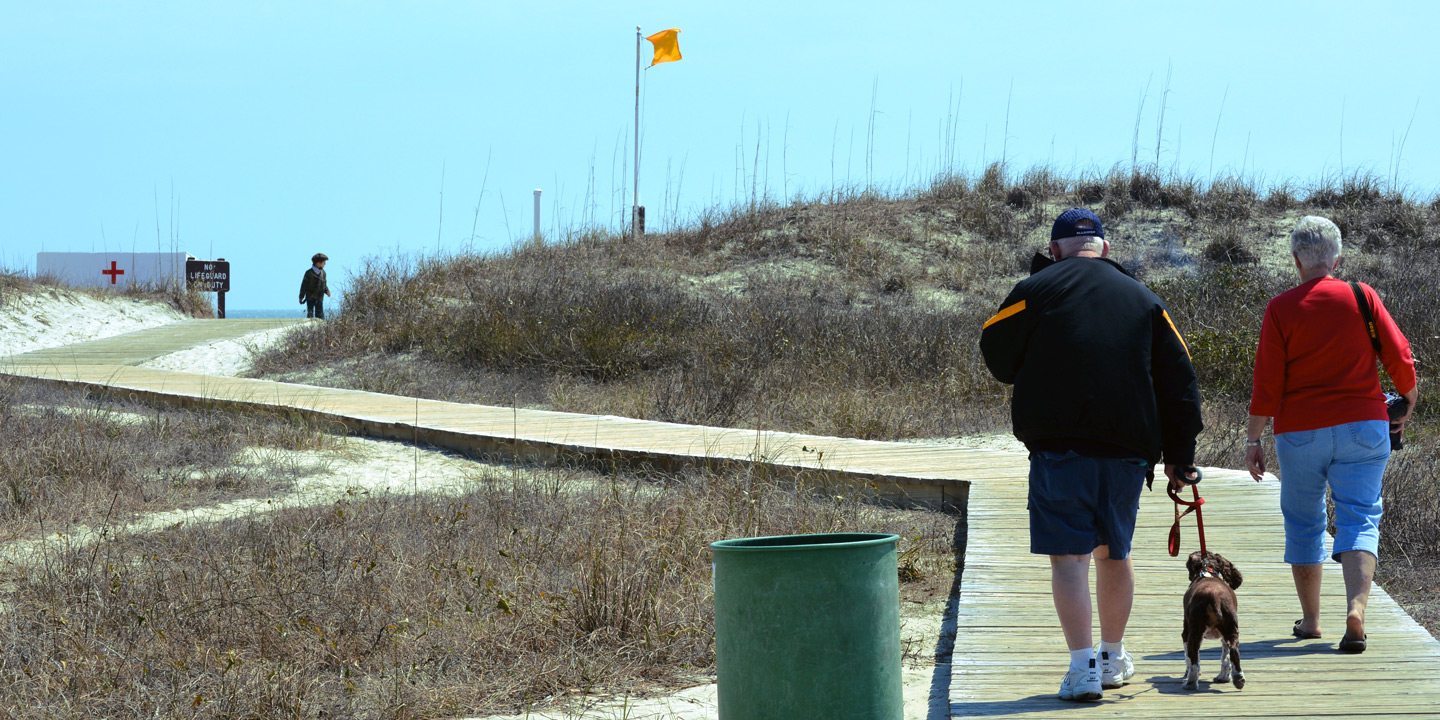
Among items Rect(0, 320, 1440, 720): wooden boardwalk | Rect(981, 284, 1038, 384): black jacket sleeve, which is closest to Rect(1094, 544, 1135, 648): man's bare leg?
Rect(0, 320, 1440, 720): wooden boardwalk

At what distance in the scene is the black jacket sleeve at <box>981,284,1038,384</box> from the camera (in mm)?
3826

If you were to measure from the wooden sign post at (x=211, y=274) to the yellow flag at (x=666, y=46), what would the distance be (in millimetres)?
11206

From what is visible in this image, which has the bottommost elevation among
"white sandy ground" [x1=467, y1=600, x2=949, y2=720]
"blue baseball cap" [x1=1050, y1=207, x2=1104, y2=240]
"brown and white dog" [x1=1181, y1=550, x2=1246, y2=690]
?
"white sandy ground" [x1=467, y1=600, x2=949, y2=720]

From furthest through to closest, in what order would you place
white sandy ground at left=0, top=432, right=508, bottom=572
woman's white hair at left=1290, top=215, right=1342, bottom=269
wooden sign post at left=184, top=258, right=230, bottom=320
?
wooden sign post at left=184, top=258, right=230, bottom=320, white sandy ground at left=0, top=432, right=508, bottom=572, woman's white hair at left=1290, top=215, right=1342, bottom=269

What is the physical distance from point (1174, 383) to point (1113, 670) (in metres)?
0.91

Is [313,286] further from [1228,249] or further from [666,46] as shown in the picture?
[1228,249]

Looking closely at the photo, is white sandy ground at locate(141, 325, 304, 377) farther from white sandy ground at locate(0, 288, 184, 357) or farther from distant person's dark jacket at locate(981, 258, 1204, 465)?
distant person's dark jacket at locate(981, 258, 1204, 465)

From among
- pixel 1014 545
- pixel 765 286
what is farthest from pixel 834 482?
pixel 765 286

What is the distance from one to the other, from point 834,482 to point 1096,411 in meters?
4.55

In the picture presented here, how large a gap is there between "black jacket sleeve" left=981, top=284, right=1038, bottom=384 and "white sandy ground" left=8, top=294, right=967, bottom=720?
140 centimetres

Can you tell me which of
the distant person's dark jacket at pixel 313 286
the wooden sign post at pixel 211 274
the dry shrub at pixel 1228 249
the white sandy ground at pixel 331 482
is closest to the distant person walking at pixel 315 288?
the distant person's dark jacket at pixel 313 286

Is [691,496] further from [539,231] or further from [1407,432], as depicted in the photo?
[539,231]

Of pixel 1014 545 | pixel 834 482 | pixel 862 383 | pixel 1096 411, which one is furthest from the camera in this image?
pixel 862 383

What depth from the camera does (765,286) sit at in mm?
20891
